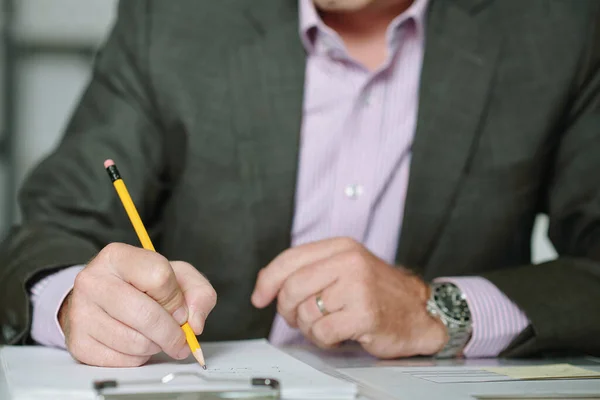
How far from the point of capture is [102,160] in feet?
4.14

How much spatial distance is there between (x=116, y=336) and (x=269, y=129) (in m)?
0.55

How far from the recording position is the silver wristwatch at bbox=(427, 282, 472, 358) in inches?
40.4

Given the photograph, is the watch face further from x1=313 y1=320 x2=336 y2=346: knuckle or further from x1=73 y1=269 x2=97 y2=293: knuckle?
x1=73 y1=269 x2=97 y2=293: knuckle

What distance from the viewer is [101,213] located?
4.10 feet

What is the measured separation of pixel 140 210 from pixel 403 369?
60 cm

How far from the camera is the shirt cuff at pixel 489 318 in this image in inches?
40.9

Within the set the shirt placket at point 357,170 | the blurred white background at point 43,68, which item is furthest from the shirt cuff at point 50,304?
the blurred white background at point 43,68

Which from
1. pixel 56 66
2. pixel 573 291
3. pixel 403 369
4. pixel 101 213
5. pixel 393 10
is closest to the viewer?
pixel 403 369

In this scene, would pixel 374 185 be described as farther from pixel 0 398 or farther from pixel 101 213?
pixel 0 398

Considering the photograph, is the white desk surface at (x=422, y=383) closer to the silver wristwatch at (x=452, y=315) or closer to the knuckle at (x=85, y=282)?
the silver wristwatch at (x=452, y=315)

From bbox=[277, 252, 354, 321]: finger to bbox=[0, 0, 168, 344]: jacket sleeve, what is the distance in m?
0.30

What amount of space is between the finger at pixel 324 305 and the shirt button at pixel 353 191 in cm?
35

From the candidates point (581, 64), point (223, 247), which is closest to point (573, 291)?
point (581, 64)

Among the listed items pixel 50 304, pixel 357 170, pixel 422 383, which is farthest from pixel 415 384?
pixel 357 170
